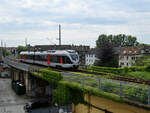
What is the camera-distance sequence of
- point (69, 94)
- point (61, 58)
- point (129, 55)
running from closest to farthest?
point (69, 94)
point (61, 58)
point (129, 55)

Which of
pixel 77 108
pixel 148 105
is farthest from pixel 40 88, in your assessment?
pixel 148 105

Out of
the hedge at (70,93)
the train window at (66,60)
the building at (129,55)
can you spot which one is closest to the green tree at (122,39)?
the building at (129,55)

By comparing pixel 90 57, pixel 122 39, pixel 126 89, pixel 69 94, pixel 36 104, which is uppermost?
pixel 122 39

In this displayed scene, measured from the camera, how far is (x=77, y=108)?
1383cm

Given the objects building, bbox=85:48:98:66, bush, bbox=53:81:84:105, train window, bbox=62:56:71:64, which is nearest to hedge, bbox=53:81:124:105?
bush, bbox=53:81:84:105

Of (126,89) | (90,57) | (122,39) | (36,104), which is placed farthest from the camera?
(122,39)

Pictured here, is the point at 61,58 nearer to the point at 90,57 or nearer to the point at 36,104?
the point at 36,104

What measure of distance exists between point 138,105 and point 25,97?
2533cm

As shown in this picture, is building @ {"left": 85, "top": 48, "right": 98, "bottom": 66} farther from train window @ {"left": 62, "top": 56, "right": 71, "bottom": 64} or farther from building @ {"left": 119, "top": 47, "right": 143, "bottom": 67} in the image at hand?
train window @ {"left": 62, "top": 56, "right": 71, "bottom": 64}

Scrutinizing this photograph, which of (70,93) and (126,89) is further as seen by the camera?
(70,93)

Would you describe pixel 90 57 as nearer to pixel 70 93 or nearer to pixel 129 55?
pixel 129 55

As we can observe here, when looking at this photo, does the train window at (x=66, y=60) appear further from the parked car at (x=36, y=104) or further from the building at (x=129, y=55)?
the building at (x=129, y=55)

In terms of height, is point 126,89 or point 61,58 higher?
point 61,58

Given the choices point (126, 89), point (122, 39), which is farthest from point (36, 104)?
point (122, 39)
